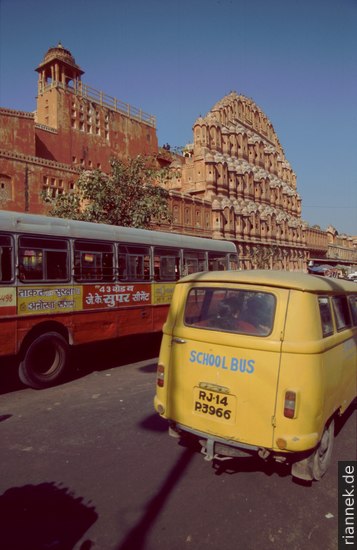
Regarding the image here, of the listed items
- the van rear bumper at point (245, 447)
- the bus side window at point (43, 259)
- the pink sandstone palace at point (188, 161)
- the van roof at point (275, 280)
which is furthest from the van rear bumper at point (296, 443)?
the pink sandstone palace at point (188, 161)

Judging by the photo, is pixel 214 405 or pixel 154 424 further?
pixel 154 424

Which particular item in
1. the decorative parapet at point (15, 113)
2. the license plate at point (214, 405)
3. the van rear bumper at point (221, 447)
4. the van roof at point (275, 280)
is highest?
the decorative parapet at point (15, 113)

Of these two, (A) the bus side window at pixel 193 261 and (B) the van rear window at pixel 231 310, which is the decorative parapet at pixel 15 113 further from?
(B) the van rear window at pixel 231 310

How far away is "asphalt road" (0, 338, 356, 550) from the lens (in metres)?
3.25

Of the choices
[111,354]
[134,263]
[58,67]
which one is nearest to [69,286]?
[134,263]

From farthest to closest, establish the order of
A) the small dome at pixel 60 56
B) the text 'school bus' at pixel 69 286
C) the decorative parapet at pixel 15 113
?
the small dome at pixel 60 56 < the decorative parapet at pixel 15 113 < the text 'school bus' at pixel 69 286

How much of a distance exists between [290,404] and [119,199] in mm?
14231

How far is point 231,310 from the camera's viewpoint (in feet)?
13.8

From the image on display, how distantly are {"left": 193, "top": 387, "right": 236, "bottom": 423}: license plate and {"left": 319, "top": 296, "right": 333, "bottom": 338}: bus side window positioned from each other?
48.8 inches

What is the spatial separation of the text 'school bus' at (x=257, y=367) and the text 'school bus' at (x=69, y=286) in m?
3.88

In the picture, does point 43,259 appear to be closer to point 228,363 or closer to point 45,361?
point 45,361

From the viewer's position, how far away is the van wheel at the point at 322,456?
4012mm

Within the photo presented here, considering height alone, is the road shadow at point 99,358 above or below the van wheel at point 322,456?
below

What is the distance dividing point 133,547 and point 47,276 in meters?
5.61
